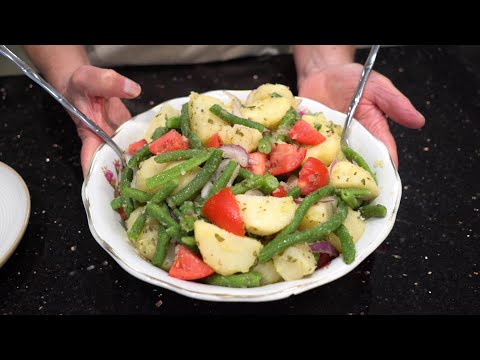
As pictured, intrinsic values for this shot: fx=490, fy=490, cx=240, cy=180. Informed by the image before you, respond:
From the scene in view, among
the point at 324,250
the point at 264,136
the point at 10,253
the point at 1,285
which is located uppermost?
the point at 264,136

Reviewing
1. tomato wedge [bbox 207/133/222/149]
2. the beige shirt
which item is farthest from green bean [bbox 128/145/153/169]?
the beige shirt

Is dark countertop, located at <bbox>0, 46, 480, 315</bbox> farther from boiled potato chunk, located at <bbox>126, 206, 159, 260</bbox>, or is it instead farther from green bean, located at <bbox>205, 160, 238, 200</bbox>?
green bean, located at <bbox>205, 160, 238, 200</bbox>

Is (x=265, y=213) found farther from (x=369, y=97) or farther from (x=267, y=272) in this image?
(x=369, y=97)

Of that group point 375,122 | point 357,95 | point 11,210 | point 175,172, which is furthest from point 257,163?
point 11,210

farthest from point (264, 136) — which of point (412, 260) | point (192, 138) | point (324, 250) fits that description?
point (412, 260)

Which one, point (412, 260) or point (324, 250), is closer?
point (324, 250)

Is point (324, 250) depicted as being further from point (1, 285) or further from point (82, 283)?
point (1, 285)
